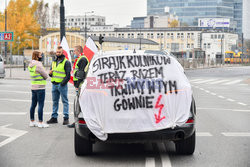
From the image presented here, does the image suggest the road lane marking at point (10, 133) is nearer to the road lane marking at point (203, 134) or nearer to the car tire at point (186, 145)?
the car tire at point (186, 145)

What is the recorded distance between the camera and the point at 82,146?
22.4ft

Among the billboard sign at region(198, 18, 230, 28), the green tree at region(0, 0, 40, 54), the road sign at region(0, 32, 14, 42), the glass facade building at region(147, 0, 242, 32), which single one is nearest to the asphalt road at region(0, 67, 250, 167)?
the road sign at region(0, 32, 14, 42)

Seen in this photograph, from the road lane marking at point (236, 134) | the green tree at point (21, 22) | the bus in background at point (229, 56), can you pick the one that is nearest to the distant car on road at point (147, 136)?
the road lane marking at point (236, 134)

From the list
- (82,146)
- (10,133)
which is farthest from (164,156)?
(10,133)

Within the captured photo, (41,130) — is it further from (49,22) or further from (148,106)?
(49,22)

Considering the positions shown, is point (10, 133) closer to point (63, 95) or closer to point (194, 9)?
point (63, 95)

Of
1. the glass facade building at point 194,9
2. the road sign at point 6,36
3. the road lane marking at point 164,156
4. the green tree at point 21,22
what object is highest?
the glass facade building at point 194,9

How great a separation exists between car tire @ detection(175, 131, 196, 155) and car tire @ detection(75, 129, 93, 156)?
1345 mm

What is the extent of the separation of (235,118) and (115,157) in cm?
577

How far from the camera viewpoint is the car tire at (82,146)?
267 inches

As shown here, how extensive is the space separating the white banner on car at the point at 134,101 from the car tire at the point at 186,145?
0.53 m

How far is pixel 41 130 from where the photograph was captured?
9.73 meters

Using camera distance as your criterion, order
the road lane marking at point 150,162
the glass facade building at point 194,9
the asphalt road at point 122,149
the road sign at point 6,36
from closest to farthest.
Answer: the road lane marking at point 150,162 → the asphalt road at point 122,149 → the road sign at point 6,36 → the glass facade building at point 194,9

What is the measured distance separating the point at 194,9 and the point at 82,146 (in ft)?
515
